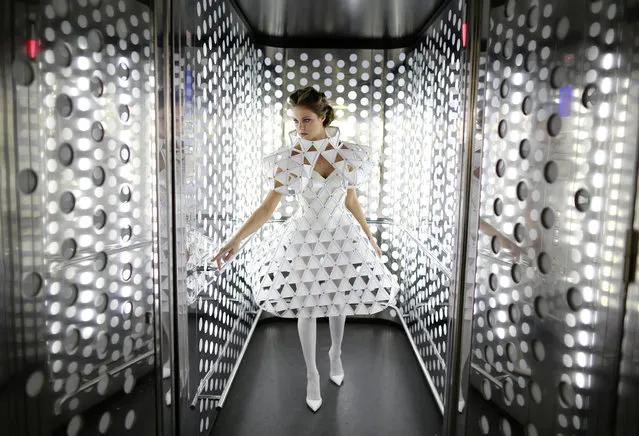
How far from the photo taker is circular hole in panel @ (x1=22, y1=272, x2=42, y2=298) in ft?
2.92

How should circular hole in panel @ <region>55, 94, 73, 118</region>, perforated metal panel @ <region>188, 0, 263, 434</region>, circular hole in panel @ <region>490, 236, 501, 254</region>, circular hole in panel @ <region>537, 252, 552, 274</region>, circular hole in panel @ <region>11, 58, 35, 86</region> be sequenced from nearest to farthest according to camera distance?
circular hole in panel @ <region>11, 58, 35, 86</region>, circular hole in panel @ <region>55, 94, 73, 118</region>, circular hole in panel @ <region>537, 252, 552, 274</region>, circular hole in panel @ <region>490, 236, 501, 254</region>, perforated metal panel @ <region>188, 0, 263, 434</region>

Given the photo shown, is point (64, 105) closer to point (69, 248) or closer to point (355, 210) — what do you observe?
point (69, 248)

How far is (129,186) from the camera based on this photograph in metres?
1.21

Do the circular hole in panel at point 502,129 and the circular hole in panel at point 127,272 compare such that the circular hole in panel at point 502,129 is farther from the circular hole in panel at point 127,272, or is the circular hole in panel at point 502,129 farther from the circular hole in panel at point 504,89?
the circular hole in panel at point 127,272

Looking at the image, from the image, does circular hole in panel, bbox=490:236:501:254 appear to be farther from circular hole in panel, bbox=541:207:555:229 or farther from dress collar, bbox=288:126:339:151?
dress collar, bbox=288:126:339:151

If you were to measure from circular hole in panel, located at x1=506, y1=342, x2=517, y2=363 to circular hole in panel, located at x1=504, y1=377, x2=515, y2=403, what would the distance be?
62 mm

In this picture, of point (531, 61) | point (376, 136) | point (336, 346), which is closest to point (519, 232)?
point (531, 61)

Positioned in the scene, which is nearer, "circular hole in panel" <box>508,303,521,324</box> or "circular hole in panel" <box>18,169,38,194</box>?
"circular hole in panel" <box>18,169,38,194</box>

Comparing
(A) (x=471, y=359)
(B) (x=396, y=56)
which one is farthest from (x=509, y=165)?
(B) (x=396, y=56)

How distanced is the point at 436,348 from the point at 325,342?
2.99 feet

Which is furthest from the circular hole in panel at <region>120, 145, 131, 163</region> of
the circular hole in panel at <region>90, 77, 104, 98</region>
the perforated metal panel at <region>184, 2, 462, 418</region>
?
the perforated metal panel at <region>184, 2, 462, 418</region>

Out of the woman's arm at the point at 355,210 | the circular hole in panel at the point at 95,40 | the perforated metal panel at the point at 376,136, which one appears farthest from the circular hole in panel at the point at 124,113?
the woman's arm at the point at 355,210

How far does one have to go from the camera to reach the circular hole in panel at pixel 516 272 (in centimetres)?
127

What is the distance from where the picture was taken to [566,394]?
3.73 feet
